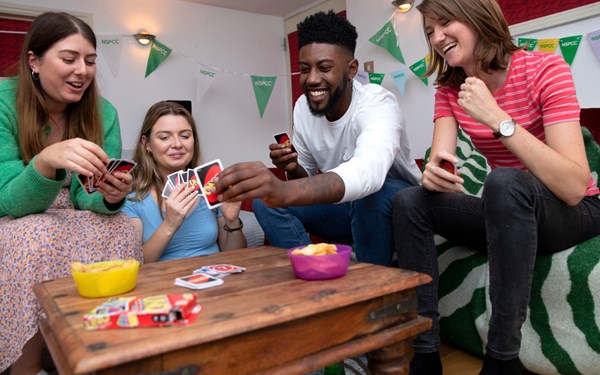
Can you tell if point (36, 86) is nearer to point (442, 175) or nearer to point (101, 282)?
point (101, 282)

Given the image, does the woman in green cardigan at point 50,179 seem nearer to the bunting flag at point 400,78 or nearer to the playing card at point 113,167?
the playing card at point 113,167

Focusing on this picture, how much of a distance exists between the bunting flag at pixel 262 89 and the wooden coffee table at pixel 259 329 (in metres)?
3.87

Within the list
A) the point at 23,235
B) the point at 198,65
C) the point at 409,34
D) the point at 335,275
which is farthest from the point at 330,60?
the point at 198,65

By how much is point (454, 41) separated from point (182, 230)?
1.15 metres

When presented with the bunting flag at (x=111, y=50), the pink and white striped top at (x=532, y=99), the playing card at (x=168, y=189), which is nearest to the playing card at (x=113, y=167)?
the playing card at (x=168, y=189)

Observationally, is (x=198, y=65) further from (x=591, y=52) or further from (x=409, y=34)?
(x=591, y=52)

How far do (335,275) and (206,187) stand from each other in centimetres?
58

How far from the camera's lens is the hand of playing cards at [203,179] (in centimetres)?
131

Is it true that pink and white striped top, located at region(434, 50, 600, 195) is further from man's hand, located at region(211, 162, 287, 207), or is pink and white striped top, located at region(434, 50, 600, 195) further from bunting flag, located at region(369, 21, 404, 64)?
bunting flag, located at region(369, 21, 404, 64)

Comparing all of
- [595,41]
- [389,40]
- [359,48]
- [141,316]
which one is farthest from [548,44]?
[141,316]

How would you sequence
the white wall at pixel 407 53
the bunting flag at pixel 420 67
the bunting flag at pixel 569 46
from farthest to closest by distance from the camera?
the white wall at pixel 407 53
the bunting flag at pixel 420 67
the bunting flag at pixel 569 46

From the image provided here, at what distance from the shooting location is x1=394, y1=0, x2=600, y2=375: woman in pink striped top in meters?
1.06

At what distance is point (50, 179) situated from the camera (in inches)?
51.4

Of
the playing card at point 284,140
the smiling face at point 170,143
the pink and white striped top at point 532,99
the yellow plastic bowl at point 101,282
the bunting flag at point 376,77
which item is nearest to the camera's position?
the yellow plastic bowl at point 101,282
